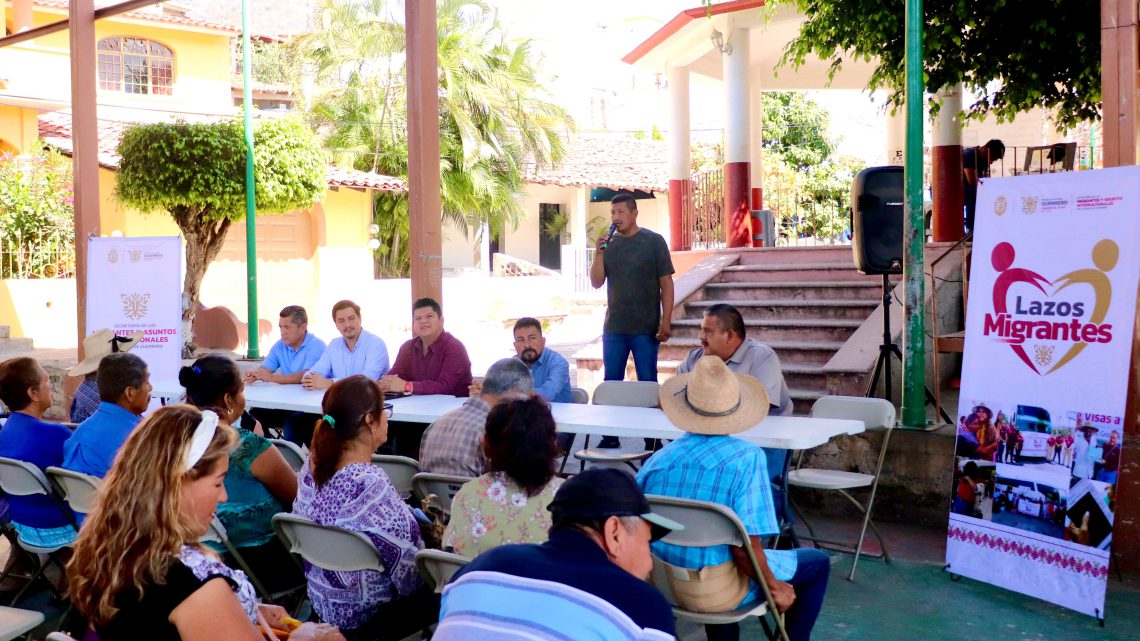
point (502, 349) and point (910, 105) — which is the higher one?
point (910, 105)

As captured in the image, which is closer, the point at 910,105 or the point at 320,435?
the point at 320,435

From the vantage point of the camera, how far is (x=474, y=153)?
21547mm

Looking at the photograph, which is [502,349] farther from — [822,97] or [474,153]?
[822,97]

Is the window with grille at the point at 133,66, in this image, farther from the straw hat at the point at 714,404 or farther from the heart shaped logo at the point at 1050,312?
the straw hat at the point at 714,404

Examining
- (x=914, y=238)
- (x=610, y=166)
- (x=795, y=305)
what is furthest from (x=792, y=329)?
(x=610, y=166)

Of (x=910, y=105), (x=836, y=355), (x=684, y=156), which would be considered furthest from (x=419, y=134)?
(x=684, y=156)

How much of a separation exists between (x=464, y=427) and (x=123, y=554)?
2.01 meters

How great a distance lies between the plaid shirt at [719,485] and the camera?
3.20m

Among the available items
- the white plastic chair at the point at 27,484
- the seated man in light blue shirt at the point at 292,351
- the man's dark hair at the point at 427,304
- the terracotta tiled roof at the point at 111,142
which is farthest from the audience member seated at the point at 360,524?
the terracotta tiled roof at the point at 111,142

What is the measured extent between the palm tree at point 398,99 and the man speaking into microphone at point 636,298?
14.2 meters

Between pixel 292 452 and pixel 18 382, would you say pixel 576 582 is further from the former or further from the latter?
pixel 18 382

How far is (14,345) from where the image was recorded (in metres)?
12.9

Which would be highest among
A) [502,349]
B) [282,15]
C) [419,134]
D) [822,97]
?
[282,15]

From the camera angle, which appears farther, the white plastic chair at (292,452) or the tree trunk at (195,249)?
the tree trunk at (195,249)
